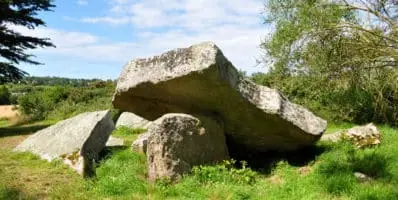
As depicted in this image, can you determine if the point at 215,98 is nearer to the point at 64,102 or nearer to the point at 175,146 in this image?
the point at 175,146

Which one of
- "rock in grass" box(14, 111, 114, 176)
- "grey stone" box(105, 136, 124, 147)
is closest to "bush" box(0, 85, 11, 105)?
"grey stone" box(105, 136, 124, 147)

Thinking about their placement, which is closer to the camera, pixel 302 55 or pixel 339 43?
pixel 339 43

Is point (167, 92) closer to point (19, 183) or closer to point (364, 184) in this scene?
point (19, 183)

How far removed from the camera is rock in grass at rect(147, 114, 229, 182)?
7.25 m

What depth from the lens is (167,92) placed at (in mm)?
8008

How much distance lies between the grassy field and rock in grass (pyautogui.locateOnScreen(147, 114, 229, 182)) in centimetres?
21

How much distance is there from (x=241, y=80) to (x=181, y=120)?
3.96 feet

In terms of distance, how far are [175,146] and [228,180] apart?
3.12ft

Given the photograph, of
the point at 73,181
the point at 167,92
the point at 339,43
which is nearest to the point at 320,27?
the point at 339,43

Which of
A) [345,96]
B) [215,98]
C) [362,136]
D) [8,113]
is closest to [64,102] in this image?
[8,113]

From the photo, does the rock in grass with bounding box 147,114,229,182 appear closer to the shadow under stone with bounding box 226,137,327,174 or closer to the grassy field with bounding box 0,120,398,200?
the grassy field with bounding box 0,120,398,200

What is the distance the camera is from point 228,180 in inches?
279

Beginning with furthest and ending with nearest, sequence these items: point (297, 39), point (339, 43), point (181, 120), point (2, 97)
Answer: point (2, 97) < point (297, 39) < point (339, 43) < point (181, 120)

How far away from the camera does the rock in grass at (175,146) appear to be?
23.8 ft
